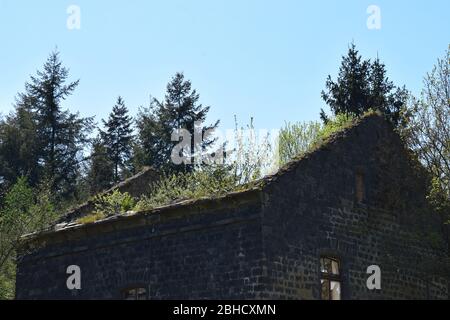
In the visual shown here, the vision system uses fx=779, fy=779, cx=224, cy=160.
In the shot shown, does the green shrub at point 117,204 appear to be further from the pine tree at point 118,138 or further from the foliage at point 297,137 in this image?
the pine tree at point 118,138

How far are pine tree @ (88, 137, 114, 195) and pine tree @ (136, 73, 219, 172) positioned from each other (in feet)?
8.39

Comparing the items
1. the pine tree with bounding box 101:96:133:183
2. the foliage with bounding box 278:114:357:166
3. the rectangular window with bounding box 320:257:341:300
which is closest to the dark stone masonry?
the rectangular window with bounding box 320:257:341:300

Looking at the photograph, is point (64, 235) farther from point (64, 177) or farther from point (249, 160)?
point (64, 177)

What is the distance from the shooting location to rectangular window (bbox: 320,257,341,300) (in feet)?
65.3

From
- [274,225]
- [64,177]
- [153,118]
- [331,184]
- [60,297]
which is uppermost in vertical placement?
[153,118]

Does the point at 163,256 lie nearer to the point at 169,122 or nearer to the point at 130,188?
the point at 130,188

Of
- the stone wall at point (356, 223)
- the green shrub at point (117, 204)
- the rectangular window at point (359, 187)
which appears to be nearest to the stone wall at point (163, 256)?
the stone wall at point (356, 223)

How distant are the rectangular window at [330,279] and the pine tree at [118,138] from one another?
31601mm

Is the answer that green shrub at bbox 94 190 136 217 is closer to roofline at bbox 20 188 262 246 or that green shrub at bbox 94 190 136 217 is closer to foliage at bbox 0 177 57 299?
roofline at bbox 20 188 262 246

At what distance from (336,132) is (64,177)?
1165 inches

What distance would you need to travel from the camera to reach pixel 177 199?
21156 millimetres

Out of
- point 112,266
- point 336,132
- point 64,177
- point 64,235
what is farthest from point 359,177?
point 64,177

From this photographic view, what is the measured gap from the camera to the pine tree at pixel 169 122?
47.7m

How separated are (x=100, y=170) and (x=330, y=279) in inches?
1224
